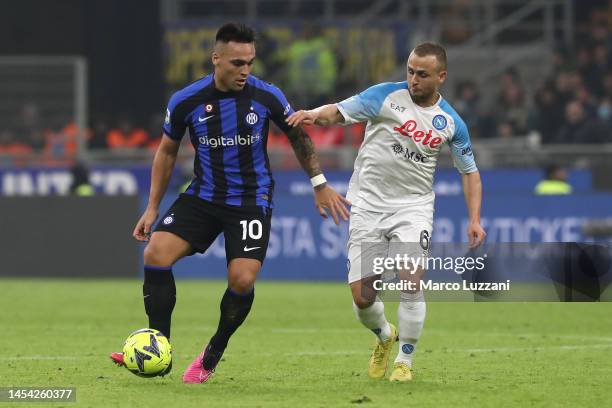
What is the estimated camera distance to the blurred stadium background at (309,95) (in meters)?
18.8

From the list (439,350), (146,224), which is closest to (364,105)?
(146,224)

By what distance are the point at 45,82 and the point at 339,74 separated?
16.6 ft

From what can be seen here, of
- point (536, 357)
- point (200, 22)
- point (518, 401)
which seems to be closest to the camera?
point (518, 401)

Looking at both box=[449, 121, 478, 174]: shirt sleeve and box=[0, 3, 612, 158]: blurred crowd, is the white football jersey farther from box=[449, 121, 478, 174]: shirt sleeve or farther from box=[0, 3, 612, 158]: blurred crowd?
box=[0, 3, 612, 158]: blurred crowd

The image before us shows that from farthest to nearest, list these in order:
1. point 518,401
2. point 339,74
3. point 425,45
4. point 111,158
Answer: point 339,74, point 111,158, point 425,45, point 518,401

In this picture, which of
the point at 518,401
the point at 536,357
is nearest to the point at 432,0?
the point at 536,357

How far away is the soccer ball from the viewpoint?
27.2 feet

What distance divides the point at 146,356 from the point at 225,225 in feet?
3.22

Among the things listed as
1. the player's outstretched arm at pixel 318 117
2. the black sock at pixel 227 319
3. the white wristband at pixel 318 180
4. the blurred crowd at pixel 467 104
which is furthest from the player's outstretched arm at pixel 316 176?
the blurred crowd at pixel 467 104

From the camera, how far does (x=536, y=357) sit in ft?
33.7

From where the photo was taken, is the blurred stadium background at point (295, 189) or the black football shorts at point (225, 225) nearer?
the black football shorts at point (225, 225)

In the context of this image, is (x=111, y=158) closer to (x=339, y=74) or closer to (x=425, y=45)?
(x=339, y=74)

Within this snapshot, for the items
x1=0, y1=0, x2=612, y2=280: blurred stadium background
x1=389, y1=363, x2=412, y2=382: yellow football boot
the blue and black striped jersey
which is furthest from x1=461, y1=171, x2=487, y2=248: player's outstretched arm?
x1=0, y1=0, x2=612, y2=280: blurred stadium background

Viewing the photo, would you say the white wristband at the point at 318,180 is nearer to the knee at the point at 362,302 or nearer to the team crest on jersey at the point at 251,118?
the team crest on jersey at the point at 251,118
